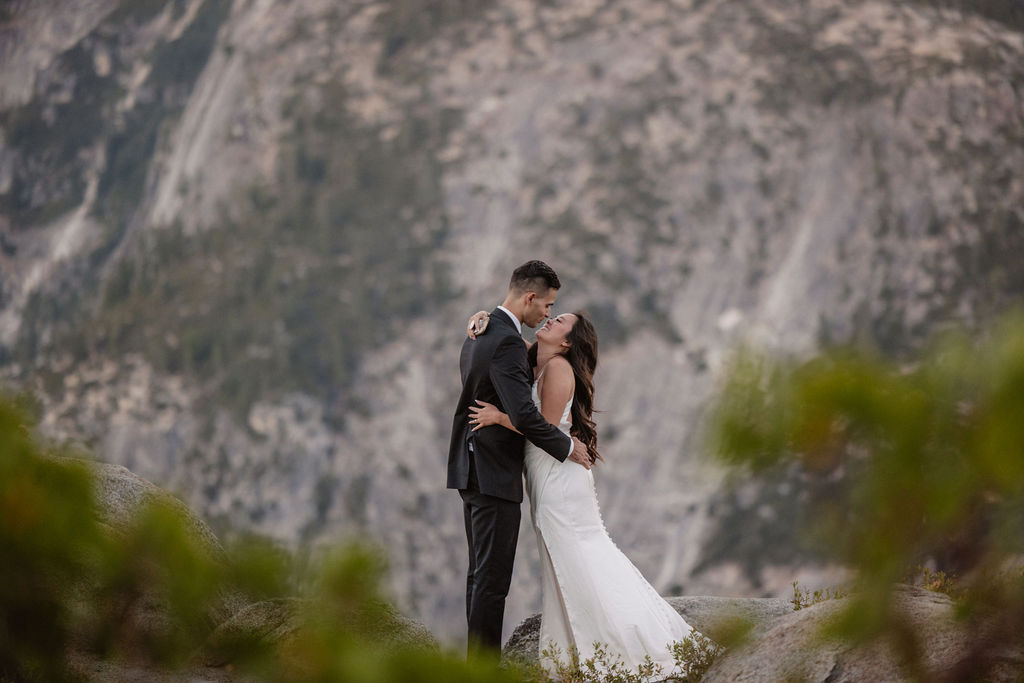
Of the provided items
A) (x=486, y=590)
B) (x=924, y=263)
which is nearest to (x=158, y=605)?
(x=486, y=590)

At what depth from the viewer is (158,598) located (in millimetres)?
2264

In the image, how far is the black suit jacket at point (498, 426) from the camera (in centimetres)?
610

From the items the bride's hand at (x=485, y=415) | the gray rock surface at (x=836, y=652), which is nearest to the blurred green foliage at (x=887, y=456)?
the gray rock surface at (x=836, y=652)

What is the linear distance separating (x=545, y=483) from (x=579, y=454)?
288 millimetres

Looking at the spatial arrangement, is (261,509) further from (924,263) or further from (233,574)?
(233,574)

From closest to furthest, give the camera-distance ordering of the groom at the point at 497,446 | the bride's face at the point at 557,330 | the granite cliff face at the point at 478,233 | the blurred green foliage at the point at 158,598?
the blurred green foliage at the point at 158,598
the groom at the point at 497,446
the bride's face at the point at 557,330
the granite cliff face at the point at 478,233

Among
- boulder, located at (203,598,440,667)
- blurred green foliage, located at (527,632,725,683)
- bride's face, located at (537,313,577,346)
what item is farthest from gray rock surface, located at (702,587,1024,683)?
bride's face, located at (537,313,577,346)

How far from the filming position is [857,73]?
45.8 meters

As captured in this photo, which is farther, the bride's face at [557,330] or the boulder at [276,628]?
the bride's face at [557,330]

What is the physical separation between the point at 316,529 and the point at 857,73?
98.7ft

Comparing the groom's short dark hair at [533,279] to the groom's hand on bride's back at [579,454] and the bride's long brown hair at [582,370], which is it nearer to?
the bride's long brown hair at [582,370]

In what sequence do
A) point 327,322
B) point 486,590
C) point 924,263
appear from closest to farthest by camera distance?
point 486,590 → point 924,263 → point 327,322

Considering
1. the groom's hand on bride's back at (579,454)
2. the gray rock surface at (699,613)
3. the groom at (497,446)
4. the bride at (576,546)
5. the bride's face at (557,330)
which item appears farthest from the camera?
the gray rock surface at (699,613)

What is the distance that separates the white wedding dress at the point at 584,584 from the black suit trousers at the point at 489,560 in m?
0.28
